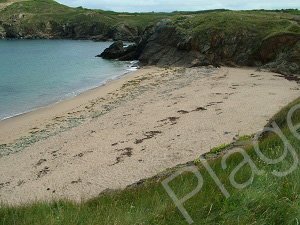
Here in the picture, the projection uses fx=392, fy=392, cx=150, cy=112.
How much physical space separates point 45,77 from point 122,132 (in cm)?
2674

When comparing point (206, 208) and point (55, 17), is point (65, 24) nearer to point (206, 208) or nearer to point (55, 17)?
point (55, 17)

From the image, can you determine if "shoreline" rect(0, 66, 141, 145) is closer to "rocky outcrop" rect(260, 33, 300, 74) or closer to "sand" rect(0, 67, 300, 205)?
"sand" rect(0, 67, 300, 205)

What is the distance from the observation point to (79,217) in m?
5.22

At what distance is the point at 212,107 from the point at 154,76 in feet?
55.4

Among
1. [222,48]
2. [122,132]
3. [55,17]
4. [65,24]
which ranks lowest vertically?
[122,132]

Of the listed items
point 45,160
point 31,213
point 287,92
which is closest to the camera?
point 31,213

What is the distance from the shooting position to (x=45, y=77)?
43844 mm

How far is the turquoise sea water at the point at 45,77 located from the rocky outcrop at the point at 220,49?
530cm

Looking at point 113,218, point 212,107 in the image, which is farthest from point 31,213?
point 212,107

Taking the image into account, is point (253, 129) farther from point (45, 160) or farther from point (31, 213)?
point (31, 213)

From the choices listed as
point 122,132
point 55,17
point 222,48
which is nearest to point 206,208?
point 122,132

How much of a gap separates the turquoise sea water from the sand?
306 centimetres

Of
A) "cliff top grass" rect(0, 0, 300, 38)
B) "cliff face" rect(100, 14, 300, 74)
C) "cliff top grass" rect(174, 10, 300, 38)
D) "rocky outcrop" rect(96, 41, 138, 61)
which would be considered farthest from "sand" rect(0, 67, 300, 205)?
"rocky outcrop" rect(96, 41, 138, 61)

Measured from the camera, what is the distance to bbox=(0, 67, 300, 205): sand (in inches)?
557
